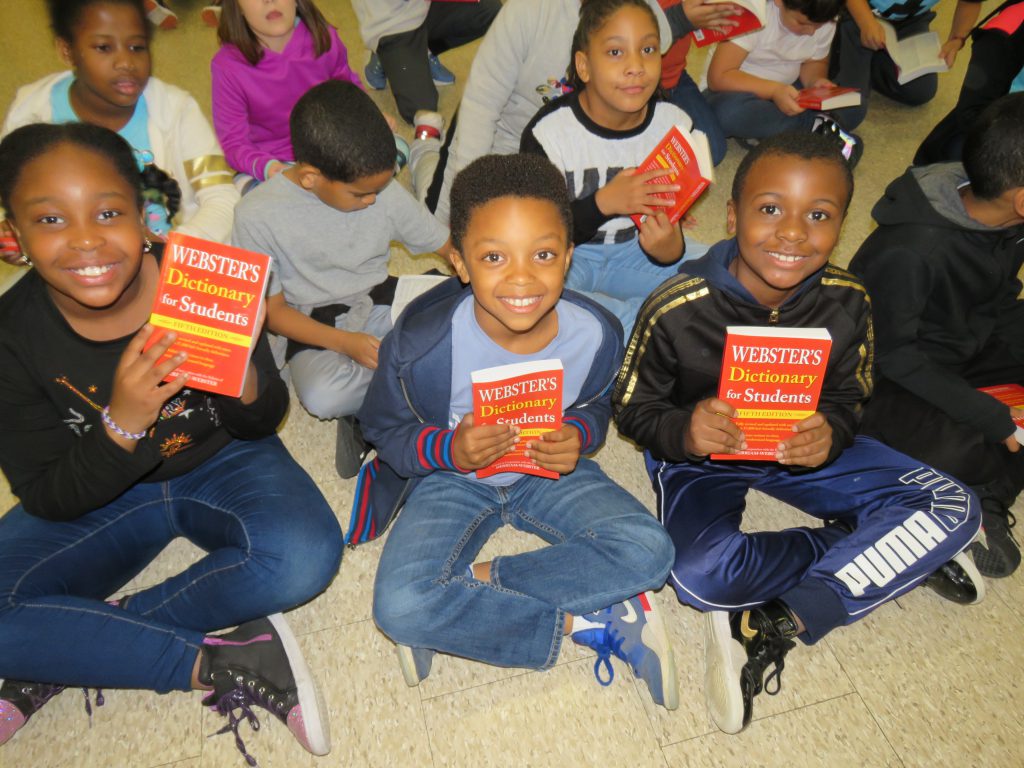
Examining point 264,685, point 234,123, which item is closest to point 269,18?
point 234,123

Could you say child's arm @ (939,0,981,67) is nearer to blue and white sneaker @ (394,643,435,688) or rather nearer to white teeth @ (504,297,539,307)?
white teeth @ (504,297,539,307)

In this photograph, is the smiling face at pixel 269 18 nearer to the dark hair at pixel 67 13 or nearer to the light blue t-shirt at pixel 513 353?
the dark hair at pixel 67 13

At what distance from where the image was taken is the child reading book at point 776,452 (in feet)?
5.44

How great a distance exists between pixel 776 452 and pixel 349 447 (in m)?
1.21

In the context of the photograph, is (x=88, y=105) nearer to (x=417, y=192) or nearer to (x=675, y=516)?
(x=417, y=192)

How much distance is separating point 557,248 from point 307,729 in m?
1.20

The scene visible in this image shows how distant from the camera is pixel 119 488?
152cm

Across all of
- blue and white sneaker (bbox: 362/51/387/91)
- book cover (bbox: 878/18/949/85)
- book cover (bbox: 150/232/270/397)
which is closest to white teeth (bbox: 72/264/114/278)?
book cover (bbox: 150/232/270/397)

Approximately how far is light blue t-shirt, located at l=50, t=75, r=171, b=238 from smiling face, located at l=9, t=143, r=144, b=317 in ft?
2.37

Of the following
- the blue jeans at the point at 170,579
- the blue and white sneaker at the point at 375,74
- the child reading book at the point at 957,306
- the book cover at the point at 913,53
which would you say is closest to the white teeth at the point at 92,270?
the blue jeans at the point at 170,579

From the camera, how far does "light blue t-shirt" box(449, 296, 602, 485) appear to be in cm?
166

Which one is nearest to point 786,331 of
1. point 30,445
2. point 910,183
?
point 910,183

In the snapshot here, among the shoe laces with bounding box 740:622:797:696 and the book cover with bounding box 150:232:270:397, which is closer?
the book cover with bounding box 150:232:270:397

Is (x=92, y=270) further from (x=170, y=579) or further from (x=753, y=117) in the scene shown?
(x=753, y=117)
